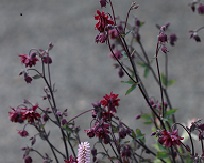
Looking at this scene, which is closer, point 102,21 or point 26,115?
point 102,21

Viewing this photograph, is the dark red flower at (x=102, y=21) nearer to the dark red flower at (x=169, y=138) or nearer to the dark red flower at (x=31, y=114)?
the dark red flower at (x=169, y=138)

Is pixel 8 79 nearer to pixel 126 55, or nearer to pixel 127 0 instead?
pixel 127 0

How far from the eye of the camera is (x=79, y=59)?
434 centimetres

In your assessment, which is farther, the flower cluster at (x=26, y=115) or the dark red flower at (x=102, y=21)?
the flower cluster at (x=26, y=115)

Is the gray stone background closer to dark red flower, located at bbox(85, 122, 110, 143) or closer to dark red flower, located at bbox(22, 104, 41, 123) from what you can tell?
dark red flower, located at bbox(22, 104, 41, 123)

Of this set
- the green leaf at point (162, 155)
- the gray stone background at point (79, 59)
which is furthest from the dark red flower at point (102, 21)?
the gray stone background at point (79, 59)

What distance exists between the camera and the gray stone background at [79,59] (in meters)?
3.79

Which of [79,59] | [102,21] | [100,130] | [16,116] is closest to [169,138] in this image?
[100,130]

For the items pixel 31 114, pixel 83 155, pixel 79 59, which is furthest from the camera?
pixel 79 59

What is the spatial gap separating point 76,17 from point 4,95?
1142 mm

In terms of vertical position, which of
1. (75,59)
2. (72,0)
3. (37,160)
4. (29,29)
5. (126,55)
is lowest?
(126,55)

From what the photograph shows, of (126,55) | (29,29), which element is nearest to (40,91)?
(29,29)

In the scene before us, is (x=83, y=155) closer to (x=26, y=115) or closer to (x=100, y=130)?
(x=100, y=130)

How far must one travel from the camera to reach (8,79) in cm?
424
